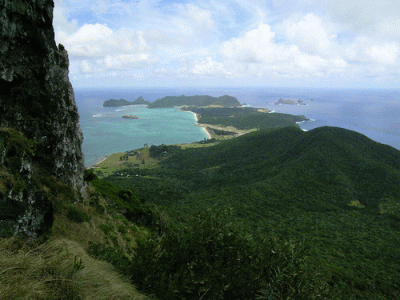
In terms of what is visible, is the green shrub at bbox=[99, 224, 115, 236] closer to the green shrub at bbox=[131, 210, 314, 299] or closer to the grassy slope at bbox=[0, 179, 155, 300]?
the grassy slope at bbox=[0, 179, 155, 300]

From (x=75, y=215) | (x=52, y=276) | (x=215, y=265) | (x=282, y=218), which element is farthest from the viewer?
(x=282, y=218)

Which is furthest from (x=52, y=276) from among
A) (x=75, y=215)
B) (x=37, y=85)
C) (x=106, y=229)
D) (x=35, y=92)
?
(x=37, y=85)

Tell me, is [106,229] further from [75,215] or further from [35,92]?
[35,92]

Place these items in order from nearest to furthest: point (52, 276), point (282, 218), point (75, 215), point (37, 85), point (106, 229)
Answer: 1. point (52, 276)
2. point (75, 215)
3. point (37, 85)
4. point (106, 229)
5. point (282, 218)

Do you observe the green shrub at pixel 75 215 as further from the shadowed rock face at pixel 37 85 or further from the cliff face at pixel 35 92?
the shadowed rock face at pixel 37 85

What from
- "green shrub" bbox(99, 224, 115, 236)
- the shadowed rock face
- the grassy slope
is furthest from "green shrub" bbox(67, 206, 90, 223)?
the grassy slope

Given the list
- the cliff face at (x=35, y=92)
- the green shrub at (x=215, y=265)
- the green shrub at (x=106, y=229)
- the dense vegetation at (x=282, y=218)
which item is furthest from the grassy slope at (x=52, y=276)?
the green shrub at (x=106, y=229)
